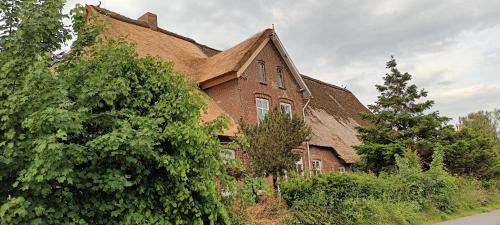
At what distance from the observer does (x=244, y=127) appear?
15641 mm

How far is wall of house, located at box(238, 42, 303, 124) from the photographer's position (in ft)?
70.1

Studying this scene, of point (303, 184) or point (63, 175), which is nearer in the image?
point (63, 175)

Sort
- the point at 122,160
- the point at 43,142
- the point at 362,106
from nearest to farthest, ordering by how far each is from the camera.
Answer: the point at 43,142
the point at 122,160
the point at 362,106

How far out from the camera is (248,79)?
71.6 ft

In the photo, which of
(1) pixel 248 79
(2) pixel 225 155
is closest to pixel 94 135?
(2) pixel 225 155

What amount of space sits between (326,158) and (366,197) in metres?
10.7

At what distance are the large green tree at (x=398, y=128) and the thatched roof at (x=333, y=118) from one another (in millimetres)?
2020

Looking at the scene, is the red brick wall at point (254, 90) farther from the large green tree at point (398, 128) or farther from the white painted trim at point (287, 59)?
the large green tree at point (398, 128)

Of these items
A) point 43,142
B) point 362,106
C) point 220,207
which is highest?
point 362,106

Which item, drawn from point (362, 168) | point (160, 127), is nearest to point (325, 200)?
point (160, 127)

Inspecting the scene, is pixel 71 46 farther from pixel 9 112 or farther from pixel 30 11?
pixel 9 112

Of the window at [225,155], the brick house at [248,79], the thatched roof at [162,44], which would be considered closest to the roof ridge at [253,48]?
the brick house at [248,79]

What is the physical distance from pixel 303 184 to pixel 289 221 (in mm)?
1458

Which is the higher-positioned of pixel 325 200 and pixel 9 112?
pixel 9 112
